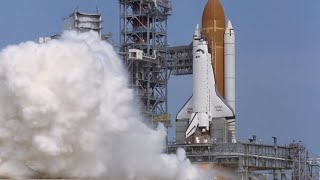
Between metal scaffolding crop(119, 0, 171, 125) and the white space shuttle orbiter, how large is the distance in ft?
15.3

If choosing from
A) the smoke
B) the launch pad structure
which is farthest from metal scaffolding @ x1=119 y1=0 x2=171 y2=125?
the smoke

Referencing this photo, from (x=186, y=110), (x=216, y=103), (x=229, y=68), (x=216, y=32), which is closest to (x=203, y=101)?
(x=216, y=103)

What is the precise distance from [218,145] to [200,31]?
13872 millimetres

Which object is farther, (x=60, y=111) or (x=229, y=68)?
(x=229, y=68)

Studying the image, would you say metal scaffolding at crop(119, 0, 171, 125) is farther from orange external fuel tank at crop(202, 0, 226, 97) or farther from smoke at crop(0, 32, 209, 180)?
smoke at crop(0, 32, 209, 180)

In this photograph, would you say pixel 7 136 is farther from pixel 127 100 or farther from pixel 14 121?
pixel 127 100

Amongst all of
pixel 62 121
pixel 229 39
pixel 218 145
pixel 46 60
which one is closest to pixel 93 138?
pixel 62 121

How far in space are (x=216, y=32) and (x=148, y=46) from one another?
7.73 meters

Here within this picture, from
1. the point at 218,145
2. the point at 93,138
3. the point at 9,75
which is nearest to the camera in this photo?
the point at 9,75

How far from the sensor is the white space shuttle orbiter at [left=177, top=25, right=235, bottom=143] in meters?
70.1

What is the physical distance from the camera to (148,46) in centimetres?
7650

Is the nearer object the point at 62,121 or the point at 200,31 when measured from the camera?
the point at 62,121

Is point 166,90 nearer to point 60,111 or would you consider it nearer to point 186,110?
point 186,110

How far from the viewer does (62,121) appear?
100 ft
